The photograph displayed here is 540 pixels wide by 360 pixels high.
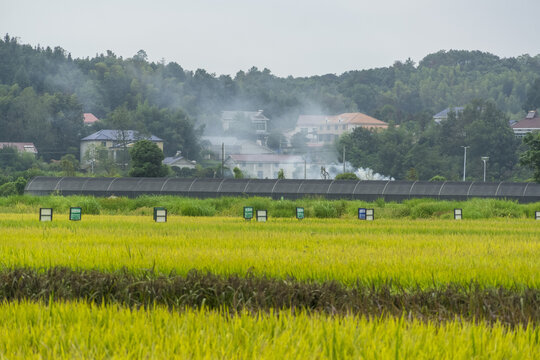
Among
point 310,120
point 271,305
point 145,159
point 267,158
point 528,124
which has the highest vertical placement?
point 310,120

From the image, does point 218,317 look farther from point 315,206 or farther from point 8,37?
point 8,37

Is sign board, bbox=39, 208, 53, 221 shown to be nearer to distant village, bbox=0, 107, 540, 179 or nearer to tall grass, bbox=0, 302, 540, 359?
tall grass, bbox=0, 302, 540, 359

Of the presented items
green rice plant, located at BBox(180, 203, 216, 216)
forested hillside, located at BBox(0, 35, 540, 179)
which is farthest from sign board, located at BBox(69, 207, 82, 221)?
forested hillside, located at BBox(0, 35, 540, 179)

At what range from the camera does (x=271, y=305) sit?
751cm

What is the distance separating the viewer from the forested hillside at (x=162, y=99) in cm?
11494

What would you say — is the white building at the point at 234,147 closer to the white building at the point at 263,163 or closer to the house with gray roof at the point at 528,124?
the white building at the point at 263,163

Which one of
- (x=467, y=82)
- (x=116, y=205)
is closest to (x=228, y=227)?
(x=116, y=205)

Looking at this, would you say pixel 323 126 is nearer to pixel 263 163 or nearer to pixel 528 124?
pixel 528 124

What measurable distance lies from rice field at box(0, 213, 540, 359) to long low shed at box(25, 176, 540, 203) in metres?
34.0

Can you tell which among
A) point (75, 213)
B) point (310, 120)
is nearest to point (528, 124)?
point (310, 120)

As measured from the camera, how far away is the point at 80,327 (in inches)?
234

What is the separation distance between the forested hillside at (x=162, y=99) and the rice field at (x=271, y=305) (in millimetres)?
84120

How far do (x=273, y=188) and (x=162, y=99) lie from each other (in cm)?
11202

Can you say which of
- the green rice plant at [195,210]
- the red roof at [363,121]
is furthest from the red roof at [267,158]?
the green rice plant at [195,210]
